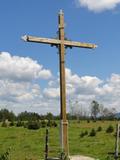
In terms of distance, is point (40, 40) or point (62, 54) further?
point (62, 54)

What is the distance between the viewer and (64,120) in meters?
14.7

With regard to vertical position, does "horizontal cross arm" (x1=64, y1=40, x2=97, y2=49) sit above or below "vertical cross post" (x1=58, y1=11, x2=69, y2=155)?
above

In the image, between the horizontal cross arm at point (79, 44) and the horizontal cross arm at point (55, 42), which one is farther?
the horizontal cross arm at point (79, 44)

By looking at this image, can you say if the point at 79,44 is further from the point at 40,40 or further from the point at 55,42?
the point at 40,40

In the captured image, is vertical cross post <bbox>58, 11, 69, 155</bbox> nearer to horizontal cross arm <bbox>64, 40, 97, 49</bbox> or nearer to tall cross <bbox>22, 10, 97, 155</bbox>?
tall cross <bbox>22, 10, 97, 155</bbox>

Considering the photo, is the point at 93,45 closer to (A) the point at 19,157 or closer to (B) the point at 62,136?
(B) the point at 62,136

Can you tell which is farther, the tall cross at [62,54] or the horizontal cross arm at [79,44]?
the horizontal cross arm at [79,44]

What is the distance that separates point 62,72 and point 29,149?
34.9 ft

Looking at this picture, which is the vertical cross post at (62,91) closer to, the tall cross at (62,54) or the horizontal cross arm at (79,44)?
the tall cross at (62,54)

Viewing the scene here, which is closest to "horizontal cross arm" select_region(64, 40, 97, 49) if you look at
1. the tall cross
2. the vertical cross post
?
the tall cross

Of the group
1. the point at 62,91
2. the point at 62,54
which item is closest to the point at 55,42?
the point at 62,54

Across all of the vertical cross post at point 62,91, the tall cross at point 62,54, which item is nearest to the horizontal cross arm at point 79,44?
the tall cross at point 62,54

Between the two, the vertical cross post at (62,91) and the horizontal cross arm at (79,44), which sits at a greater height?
the horizontal cross arm at (79,44)

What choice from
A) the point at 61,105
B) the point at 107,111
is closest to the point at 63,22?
the point at 61,105
